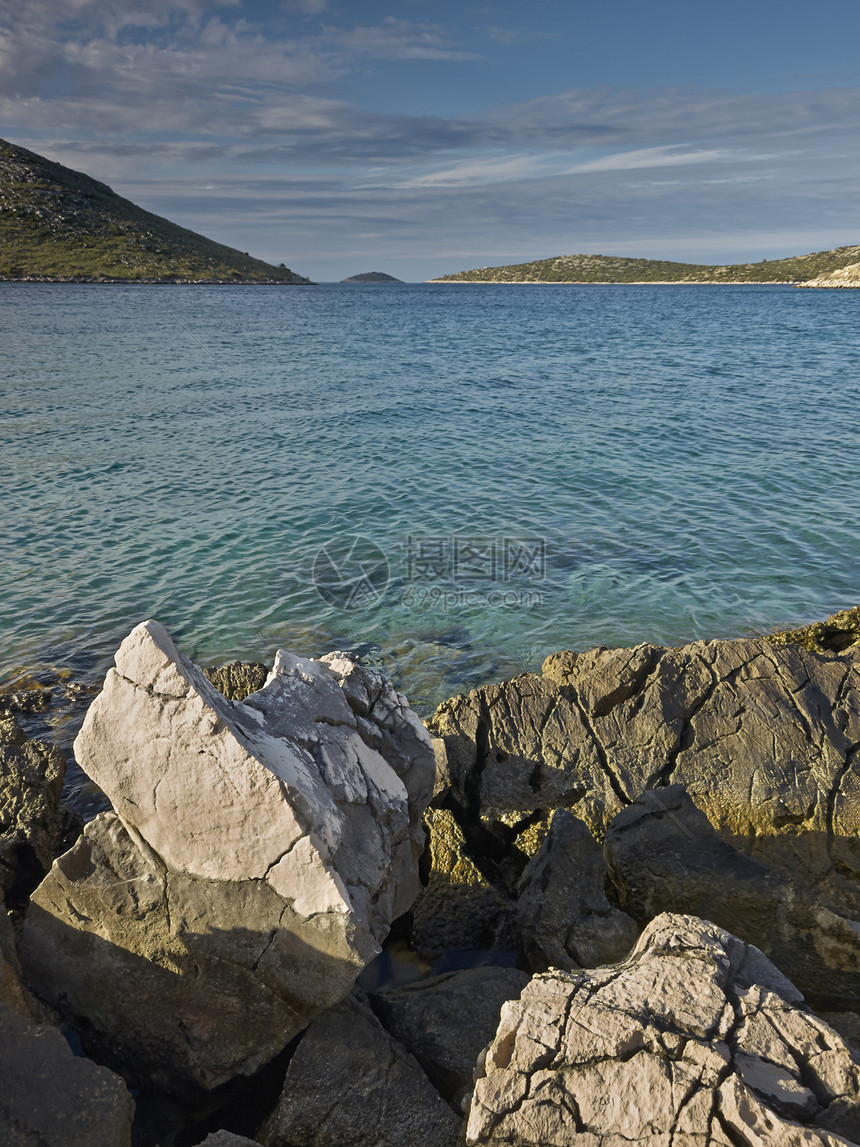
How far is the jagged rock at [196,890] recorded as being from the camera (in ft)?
15.4

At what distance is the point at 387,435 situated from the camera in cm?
2559

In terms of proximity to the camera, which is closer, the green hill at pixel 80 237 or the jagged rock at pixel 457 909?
the jagged rock at pixel 457 909

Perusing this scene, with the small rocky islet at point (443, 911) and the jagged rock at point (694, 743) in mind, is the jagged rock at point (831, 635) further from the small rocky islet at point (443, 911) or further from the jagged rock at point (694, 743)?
the small rocky islet at point (443, 911)

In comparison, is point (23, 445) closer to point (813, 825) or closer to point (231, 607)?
point (231, 607)

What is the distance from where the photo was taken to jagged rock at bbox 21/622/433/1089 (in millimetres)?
4703

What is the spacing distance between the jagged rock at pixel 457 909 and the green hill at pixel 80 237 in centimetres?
12293

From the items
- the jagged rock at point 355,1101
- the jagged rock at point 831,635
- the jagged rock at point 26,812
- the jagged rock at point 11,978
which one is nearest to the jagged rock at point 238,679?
the jagged rock at point 26,812

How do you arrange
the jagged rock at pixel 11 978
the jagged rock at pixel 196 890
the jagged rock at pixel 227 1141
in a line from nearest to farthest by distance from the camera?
the jagged rock at pixel 227 1141 → the jagged rock at pixel 11 978 → the jagged rock at pixel 196 890

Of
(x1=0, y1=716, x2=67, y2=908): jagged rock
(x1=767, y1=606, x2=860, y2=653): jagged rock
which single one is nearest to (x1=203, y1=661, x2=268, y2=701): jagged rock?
(x1=0, y1=716, x2=67, y2=908): jagged rock

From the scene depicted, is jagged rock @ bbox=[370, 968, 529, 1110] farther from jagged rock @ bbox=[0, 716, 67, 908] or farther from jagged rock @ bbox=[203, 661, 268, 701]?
jagged rock @ bbox=[203, 661, 268, 701]

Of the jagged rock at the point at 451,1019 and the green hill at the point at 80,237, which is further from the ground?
the green hill at the point at 80,237

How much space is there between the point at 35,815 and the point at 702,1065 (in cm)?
549

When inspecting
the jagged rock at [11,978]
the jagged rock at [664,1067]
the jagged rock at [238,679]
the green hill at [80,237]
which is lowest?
the jagged rock at [11,978]

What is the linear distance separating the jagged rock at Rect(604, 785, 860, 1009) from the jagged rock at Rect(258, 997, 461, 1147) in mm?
2343
